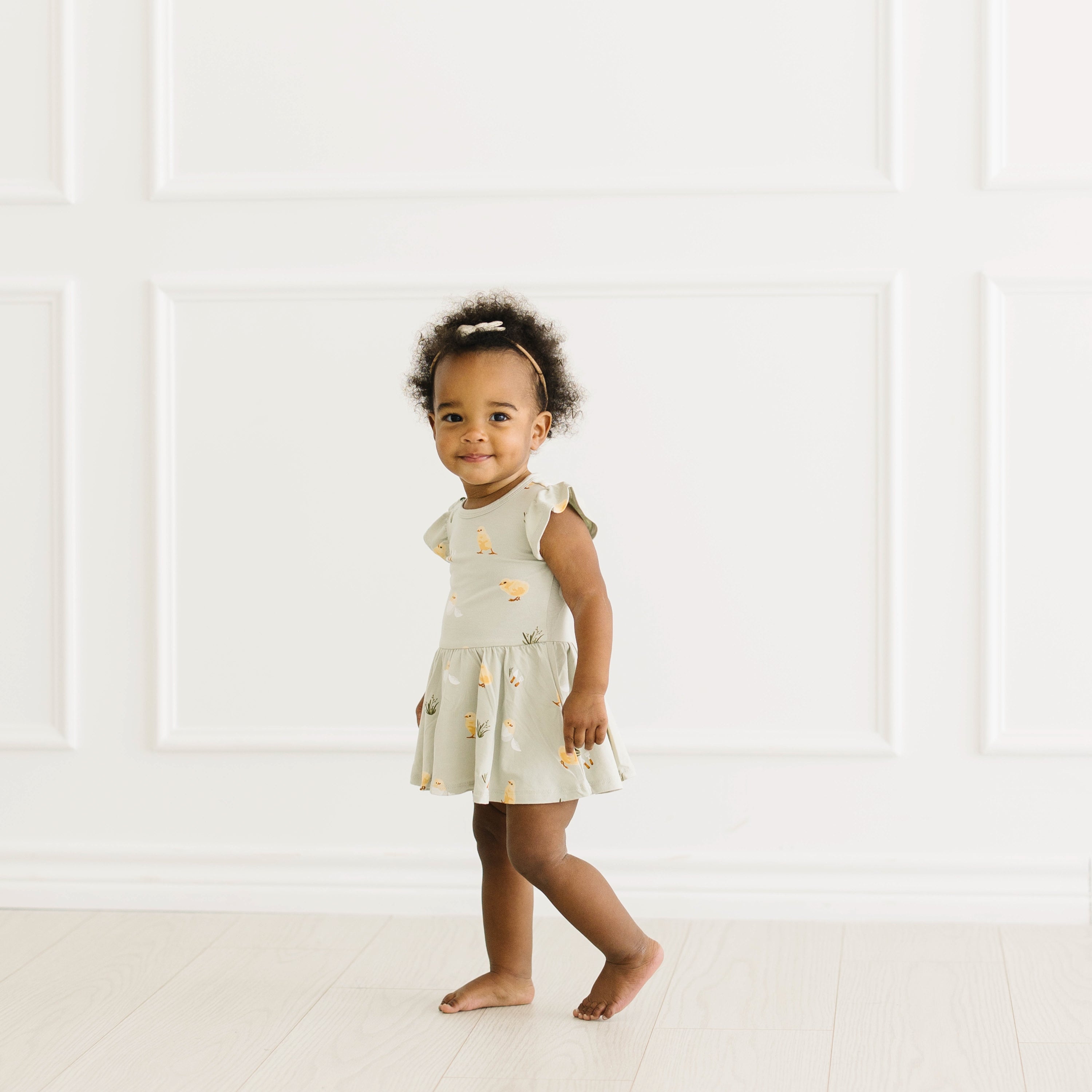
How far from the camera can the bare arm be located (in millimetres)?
1288

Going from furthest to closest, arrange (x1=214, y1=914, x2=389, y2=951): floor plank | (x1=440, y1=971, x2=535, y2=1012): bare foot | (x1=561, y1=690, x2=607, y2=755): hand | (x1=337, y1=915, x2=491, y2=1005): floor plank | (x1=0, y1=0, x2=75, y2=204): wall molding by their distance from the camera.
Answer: (x1=0, y1=0, x2=75, y2=204): wall molding
(x1=214, y1=914, x2=389, y2=951): floor plank
(x1=337, y1=915, x2=491, y2=1005): floor plank
(x1=440, y1=971, x2=535, y2=1012): bare foot
(x1=561, y1=690, x2=607, y2=755): hand

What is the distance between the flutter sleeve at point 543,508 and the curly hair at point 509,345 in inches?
4.2

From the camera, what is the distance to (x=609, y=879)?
1.74 meters

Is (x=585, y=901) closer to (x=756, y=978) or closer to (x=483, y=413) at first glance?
(x=756, y=978)

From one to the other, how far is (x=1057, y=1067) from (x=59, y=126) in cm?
177

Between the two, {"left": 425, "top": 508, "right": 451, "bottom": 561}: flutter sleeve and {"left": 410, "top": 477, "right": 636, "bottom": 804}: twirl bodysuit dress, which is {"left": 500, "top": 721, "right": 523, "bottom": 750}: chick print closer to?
{"left": 410, "top": 477, "right": 636, "bottom": 804}: twirl bodysuit dress

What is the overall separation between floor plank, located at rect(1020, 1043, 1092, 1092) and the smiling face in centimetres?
83

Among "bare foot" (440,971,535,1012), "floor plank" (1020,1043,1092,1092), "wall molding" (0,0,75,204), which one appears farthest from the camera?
"wall molding" (0,0,75,204)

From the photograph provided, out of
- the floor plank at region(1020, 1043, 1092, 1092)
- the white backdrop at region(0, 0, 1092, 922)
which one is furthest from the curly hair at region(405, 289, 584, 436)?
the floor plank at region(1020, 1043, 1092, 1092)

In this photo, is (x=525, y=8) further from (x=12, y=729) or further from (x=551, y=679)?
(x=12, y=729)

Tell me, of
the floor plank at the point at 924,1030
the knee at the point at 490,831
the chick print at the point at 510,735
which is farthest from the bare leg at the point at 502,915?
the floor plank at the point at 924,1030

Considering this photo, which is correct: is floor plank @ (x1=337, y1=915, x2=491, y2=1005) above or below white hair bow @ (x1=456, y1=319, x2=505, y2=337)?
below

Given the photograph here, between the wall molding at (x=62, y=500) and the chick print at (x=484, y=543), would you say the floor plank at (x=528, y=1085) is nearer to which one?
the chick print at (x=484, y=543)

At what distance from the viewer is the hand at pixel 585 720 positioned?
1282mm
